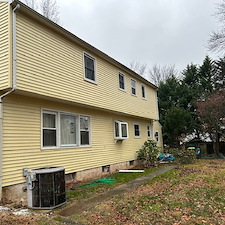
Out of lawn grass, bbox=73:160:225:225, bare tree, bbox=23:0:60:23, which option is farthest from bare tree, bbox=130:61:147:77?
lawn grass, bbox=73:160:225:225

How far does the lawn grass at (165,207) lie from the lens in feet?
13.9

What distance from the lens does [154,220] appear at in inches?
166

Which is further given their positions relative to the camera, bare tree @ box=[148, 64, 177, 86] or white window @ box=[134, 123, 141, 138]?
bare tree @ box=[148, 64, 177, 86]

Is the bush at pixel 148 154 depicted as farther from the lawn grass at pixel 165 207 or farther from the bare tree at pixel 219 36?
the bare tree at pixel 219 36

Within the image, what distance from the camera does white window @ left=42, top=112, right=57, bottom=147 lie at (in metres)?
7.19

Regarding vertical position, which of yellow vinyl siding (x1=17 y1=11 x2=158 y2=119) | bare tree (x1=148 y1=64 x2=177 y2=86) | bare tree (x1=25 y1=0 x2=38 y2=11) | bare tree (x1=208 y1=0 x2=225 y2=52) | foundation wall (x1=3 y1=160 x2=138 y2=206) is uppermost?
bare tree (x1=25 y1=0 x2=38 y2=11)

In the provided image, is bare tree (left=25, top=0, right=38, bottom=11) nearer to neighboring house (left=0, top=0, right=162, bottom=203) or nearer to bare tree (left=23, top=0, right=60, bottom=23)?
bare tree (left=23, top=0, right=60, bottom=23)

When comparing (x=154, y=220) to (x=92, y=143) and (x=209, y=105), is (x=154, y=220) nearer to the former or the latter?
(x=92, y=143)

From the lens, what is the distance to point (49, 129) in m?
7.38

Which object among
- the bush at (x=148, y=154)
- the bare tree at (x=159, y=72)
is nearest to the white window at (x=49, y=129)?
the bush at (x=148, y=154)

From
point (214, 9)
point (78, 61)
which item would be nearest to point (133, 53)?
point (214, 9)

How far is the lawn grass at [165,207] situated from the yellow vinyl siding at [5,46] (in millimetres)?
3944

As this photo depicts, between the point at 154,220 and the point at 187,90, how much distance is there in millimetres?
19782

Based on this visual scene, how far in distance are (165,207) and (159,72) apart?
31.1 metres
